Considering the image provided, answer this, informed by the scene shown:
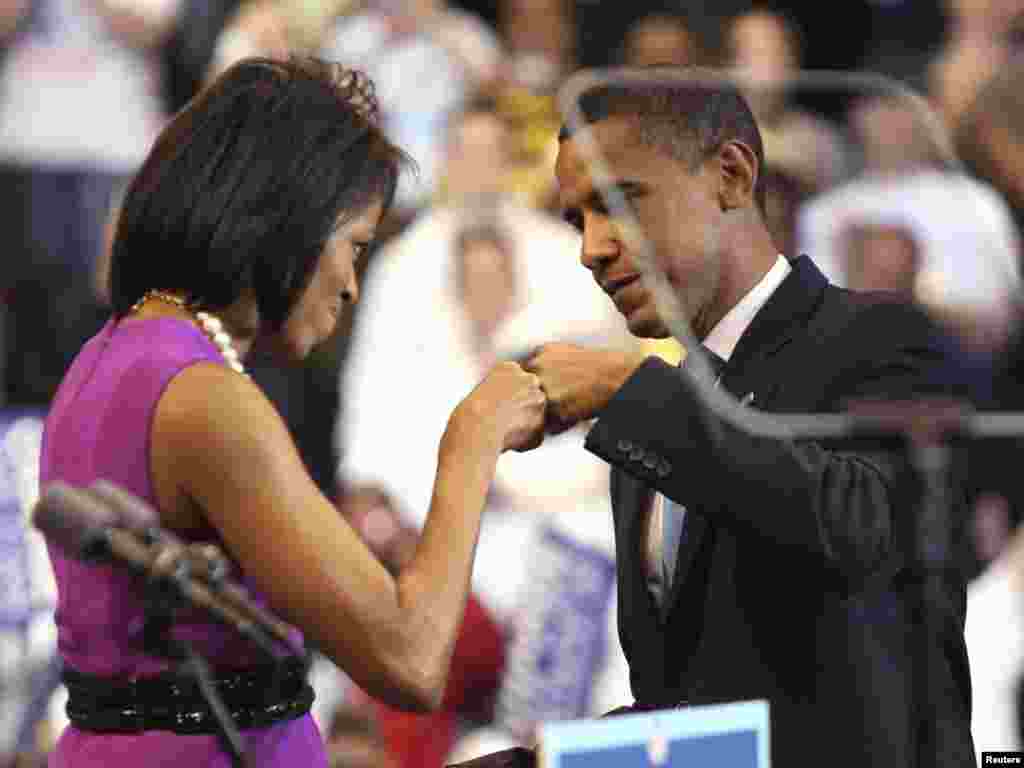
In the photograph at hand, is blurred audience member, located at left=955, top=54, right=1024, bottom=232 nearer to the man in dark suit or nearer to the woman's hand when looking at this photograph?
the man in dark suit

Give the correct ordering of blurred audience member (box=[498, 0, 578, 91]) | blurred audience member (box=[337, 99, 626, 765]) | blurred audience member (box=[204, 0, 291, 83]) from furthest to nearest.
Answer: blurred audience member (box=[498, 0, 578, 91]), blurred audience member (box=[204, 0, 291, 83]), blurred audience member (box=[337, 99, 626, 765])

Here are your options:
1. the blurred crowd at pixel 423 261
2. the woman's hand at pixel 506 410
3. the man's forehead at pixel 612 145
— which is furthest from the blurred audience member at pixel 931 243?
the blurred crowd at pixel 423 261

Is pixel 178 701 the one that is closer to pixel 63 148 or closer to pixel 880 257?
pixel 880 257

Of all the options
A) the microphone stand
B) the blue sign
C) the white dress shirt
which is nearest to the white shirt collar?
the white dress shirt

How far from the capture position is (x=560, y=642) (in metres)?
4.55

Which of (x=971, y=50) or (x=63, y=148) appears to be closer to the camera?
(x=971, y=50)

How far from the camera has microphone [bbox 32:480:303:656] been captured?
1704 millimetres

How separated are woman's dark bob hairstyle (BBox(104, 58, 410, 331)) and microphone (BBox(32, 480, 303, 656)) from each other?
13.1 inches

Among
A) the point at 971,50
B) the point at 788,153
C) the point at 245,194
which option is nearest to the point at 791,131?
the point at 788,153

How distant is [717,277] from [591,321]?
86.0 inches

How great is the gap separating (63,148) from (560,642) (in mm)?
1819

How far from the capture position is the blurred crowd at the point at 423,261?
4379 millimetres

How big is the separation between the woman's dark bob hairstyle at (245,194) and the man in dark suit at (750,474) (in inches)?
11.8

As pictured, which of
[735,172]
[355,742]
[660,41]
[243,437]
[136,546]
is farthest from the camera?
[660,41]
